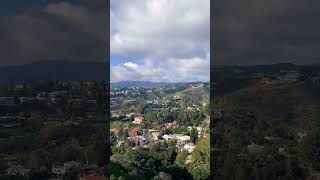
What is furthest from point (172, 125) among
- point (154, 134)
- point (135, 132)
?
point (135, 132)

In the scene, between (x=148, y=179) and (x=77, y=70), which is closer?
(x=77, y=70)

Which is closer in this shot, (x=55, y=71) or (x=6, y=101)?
(x=6, y=101)

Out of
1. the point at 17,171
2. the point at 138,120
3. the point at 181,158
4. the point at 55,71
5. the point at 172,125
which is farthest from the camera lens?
the point at 138,120

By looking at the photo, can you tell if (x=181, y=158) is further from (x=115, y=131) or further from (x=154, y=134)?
(x=115, y=131)

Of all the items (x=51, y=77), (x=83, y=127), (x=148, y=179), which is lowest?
(x=148, y=179)

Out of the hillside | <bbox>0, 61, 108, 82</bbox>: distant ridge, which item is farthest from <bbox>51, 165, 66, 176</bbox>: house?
the hillside

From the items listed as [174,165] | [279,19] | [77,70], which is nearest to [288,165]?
[279,19]

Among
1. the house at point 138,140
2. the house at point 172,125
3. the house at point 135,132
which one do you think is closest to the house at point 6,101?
the house at point 138,140

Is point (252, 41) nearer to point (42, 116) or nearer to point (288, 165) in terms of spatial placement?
point (288, 165)
